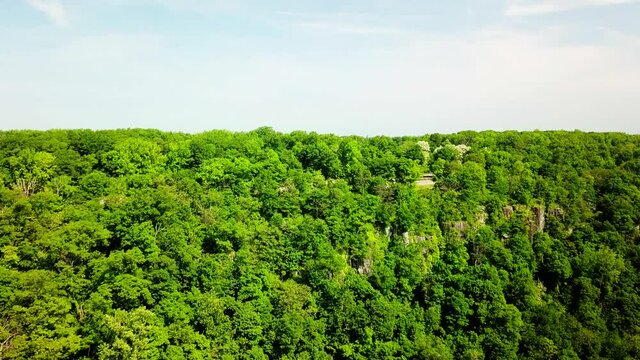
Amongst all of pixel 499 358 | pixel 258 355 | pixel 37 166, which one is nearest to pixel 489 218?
pixel 499 358

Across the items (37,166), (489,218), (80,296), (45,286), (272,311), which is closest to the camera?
(45,286)

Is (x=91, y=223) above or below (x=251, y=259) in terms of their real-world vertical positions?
above

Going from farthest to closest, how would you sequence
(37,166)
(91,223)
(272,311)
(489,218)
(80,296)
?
(489,218)
(37,166)
(272,311)
(91,223)
(80,296)

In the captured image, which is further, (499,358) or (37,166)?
(37,166)

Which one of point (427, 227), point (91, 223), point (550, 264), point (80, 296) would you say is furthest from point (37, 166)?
point (550, 264)

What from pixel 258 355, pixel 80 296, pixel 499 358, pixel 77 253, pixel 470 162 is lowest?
pixel 499 358

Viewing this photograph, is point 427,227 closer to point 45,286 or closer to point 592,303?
point 592,303
